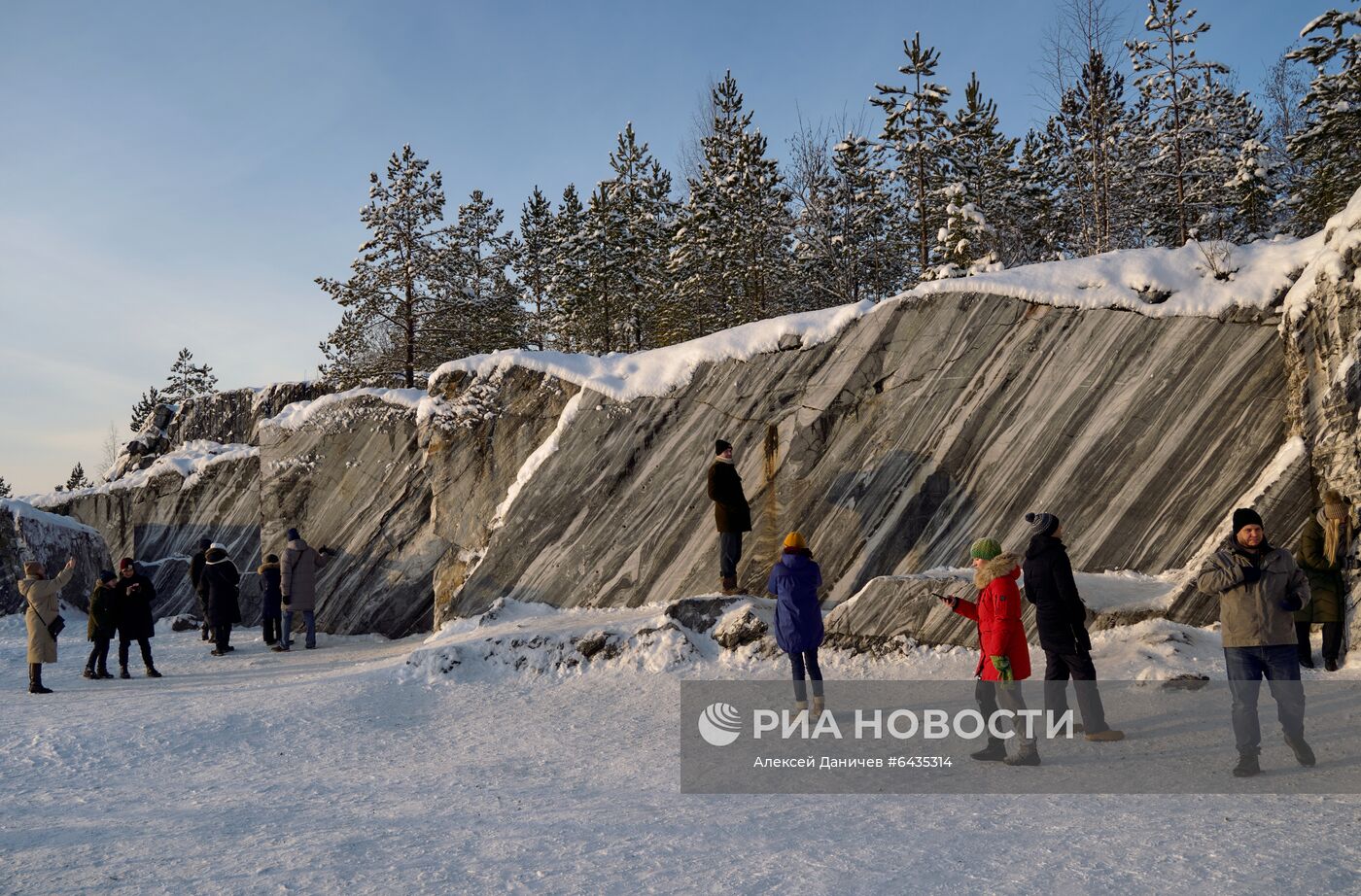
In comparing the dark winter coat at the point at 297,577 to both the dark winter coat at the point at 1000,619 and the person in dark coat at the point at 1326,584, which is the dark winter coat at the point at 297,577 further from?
the person in dark coat at the point at 1326,584

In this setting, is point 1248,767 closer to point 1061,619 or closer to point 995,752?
point 1061,619

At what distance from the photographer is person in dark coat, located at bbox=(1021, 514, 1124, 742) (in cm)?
689

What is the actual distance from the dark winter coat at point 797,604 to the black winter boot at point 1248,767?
10.8 ft

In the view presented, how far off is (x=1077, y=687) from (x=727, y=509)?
206 inches

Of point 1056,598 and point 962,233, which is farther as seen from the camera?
point 962,233

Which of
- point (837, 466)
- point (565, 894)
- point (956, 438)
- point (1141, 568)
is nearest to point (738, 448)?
point (837, 466)

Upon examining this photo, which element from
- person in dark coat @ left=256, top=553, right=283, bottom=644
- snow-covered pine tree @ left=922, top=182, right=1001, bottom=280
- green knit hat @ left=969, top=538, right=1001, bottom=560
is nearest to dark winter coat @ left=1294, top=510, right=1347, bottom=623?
green knit hat @ left=969, top=538, right=1001, bottom=560

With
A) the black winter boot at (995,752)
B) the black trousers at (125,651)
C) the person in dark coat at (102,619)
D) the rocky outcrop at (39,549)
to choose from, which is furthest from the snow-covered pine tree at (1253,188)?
the rocky outcrop at (39,549)

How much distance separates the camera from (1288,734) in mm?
6270

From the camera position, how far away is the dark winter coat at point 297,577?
1477 centimetres

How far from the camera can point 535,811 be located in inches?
236

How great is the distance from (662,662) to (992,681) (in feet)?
14.8

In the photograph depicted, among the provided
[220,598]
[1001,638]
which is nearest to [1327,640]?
[1001,638]

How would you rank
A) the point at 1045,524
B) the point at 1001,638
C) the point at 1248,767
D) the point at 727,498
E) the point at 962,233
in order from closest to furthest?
1. the point at 1248,767
2. the point at 1001,638
3. the point at 1045,524
4. the point at 727,498
5. the point at 962,233
